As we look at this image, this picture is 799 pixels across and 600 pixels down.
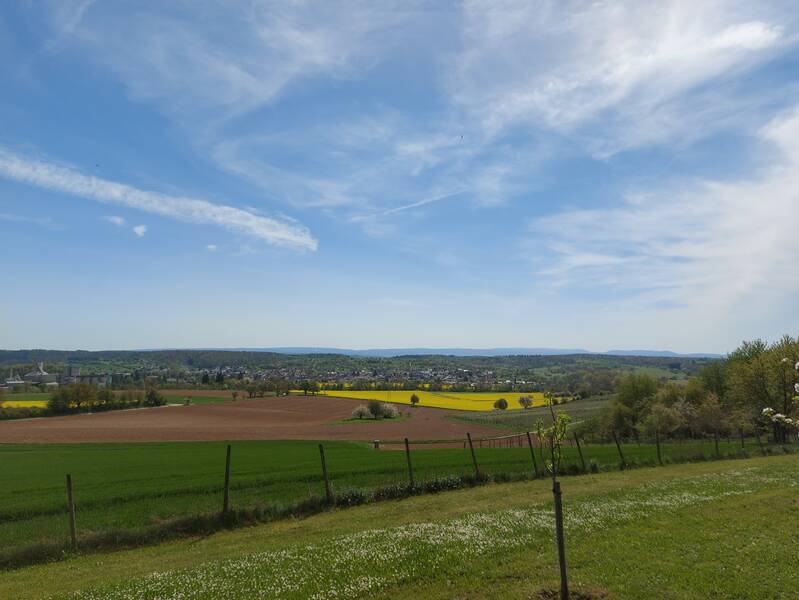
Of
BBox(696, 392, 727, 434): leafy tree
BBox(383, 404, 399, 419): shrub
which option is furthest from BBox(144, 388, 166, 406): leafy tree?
BBox(696, 392, 727, 434): leafy tree

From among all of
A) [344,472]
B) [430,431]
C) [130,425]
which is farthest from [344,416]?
[344,472]

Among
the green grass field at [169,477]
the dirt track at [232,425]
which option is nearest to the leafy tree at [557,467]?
the green grass field at [169,477]

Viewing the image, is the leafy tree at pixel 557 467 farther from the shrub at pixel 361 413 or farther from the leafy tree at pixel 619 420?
the shrub at pixel 361 413

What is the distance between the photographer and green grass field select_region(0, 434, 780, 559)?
19.7 meters

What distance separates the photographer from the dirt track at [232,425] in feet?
215

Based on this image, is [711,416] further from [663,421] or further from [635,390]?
[635,390]

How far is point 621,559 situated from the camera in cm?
1045

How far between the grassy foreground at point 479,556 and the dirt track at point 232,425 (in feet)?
165

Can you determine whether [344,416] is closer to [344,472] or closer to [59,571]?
[344,472]

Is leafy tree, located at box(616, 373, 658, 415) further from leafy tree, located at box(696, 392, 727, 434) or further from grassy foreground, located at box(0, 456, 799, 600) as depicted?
grassy foreground, located at box(0, 456, 799, 600)

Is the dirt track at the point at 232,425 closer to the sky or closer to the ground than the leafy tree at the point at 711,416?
closer to the ground

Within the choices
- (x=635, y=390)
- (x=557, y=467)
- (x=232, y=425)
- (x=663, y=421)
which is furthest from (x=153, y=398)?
(x=557, y=467)

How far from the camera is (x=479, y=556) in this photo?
35.4ft

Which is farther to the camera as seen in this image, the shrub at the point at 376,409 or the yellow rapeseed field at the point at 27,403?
the yellow rapeseed field at the point at 27,403
